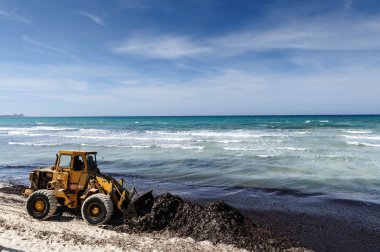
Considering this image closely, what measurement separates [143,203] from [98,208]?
150 centimetres

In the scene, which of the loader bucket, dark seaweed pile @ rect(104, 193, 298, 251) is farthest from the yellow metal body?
dark seaweed pile @ rect(104, 193, 298, 251)

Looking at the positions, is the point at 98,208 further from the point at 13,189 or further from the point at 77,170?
the point at 13,189

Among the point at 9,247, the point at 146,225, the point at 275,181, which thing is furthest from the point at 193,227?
the point at 275,181

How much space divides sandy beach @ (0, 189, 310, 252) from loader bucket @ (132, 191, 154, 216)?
1036 mm

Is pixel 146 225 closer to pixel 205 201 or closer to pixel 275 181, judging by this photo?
pixel 205 201

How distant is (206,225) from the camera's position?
9906mm

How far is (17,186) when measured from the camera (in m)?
16.1

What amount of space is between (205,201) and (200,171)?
22.1 feet

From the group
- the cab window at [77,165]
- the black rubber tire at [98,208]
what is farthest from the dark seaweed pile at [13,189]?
the black rubber tire at [98,208]

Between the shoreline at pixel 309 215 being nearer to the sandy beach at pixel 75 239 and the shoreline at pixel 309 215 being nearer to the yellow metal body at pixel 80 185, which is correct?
the sandy beach at pixel 75 239

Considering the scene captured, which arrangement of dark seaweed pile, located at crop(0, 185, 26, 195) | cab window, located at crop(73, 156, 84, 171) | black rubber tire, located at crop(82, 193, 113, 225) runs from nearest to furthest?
black rubber tire, located at crop(82, 193, 113, 225) < cab window, located at crop(73, 156, 84, 171) < dark seaweed pile, located at crop(0, 185, 26, 195)

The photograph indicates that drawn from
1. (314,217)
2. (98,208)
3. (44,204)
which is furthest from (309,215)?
(44,204)

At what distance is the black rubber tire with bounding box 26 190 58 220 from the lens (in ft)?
34.8

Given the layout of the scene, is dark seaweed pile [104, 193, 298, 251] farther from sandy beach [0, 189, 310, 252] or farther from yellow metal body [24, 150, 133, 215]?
yellow metal body [24, 150, 133, 215]
